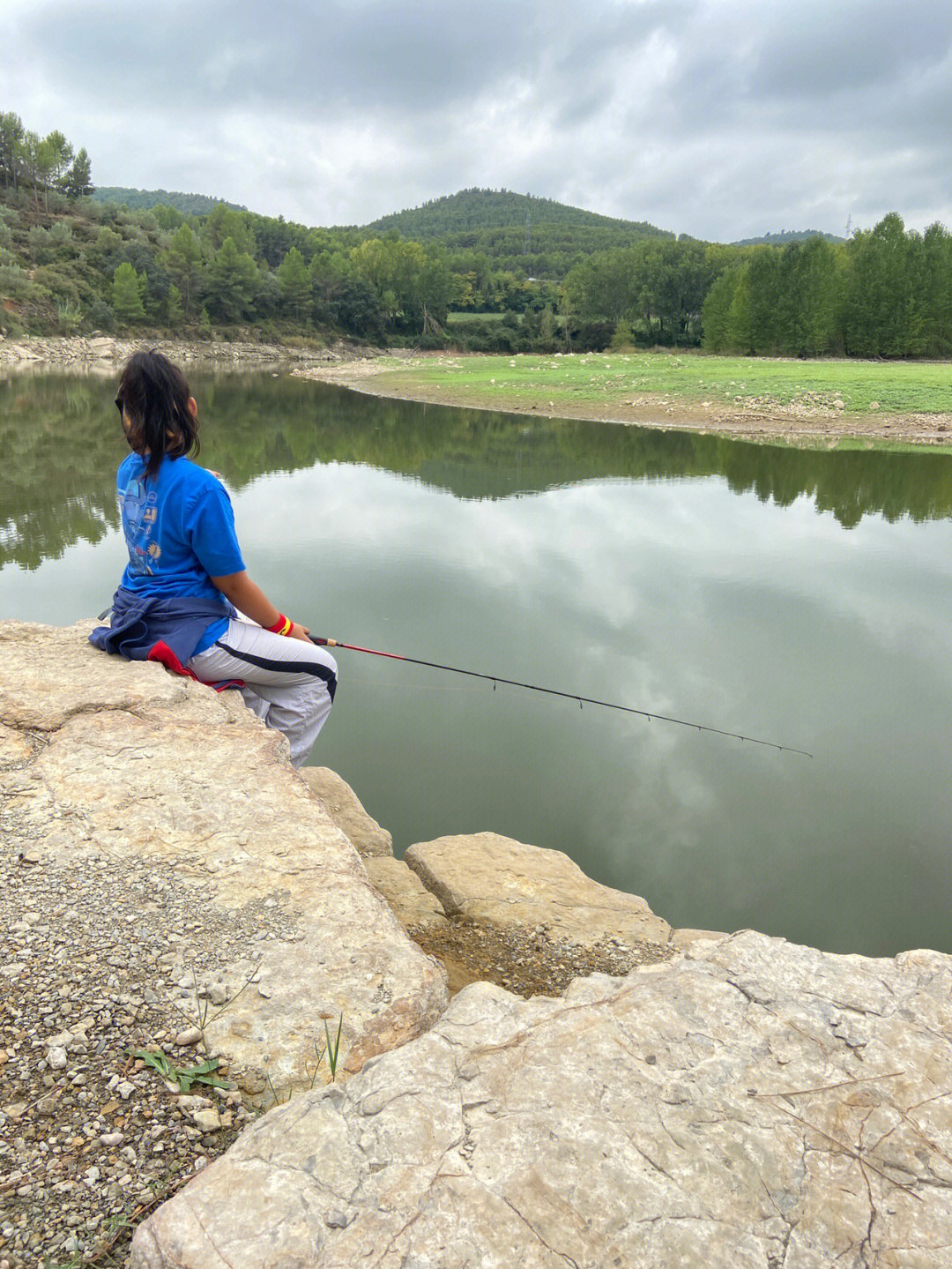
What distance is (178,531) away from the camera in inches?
148

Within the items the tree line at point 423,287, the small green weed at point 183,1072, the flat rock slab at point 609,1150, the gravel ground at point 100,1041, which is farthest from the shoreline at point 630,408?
Result: the small green weed at point 183,1072

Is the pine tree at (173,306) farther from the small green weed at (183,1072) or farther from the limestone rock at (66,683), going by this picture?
the small green weed at (183,1072)

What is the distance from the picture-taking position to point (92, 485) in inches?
514

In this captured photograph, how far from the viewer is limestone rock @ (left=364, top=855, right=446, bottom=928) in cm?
357

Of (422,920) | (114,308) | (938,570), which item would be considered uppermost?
(114,308)

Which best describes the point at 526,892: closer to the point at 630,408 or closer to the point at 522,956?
the point at 522,956

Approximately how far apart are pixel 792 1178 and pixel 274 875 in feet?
5.45

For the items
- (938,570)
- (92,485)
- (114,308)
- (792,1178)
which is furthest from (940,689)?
(114,308)

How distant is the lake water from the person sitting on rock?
3.85ft

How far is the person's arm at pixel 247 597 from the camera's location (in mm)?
3848

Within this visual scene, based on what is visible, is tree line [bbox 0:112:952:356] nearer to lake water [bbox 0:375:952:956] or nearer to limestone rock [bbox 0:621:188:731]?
lake water [bbox 0:375:952:956]

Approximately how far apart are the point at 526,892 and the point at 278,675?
158 cm

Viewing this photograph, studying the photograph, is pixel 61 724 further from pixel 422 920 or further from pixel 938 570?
pixel 938 570

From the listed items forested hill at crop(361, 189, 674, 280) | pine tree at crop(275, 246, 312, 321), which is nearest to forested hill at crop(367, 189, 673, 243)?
forested hill at crop(361, 189, 674, 280)
